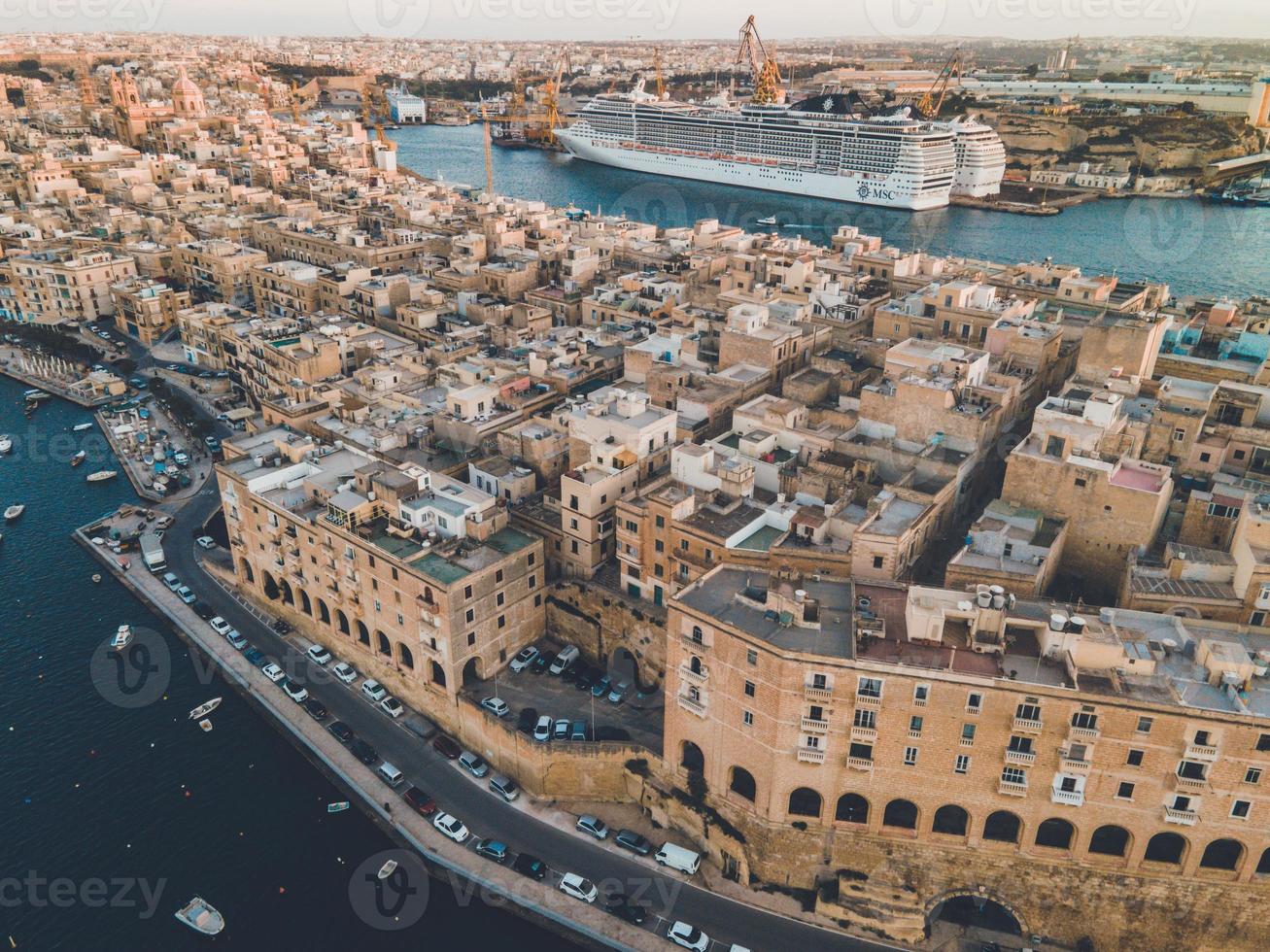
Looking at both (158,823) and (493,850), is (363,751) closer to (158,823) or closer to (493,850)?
(493,850)

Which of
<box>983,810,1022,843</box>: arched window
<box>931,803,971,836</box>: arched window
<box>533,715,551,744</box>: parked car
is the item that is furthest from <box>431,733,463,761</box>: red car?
<box>983,810,1022,843</box>: arched window

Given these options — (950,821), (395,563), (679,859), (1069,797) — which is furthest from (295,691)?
(1069,797)

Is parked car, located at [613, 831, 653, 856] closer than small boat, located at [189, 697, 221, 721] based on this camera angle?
Yes

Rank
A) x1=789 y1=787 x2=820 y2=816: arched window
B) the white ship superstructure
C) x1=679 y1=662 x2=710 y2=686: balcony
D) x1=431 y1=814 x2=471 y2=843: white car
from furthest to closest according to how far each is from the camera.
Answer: the white ship superstructure
x1=431 y1=814 x2=471 y2=843: white car
x1=679 y1=662 x2=710 y2=686: balcony
x1=789 y1=787 x2=820 y2=816: arched window

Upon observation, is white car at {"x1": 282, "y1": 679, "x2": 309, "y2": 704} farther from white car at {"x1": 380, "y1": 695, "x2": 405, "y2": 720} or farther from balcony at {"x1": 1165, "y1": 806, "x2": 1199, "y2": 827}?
balcony at {"x1": 1165, "y1": 806, "x2": 1199, "y2": 827}

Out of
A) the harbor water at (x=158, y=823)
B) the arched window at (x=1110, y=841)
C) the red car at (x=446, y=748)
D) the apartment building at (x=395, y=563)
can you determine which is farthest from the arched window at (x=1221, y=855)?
the red car at (x=446, y=748)
